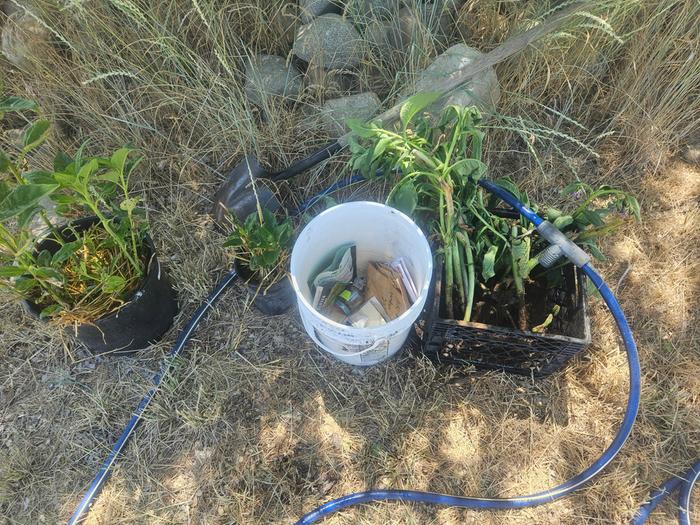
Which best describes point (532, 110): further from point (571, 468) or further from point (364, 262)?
point (571, 468)

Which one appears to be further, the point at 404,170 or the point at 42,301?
the point at 42,301

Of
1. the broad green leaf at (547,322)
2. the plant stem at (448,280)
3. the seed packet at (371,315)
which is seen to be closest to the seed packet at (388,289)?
Answer: the seed packet at (371,315)

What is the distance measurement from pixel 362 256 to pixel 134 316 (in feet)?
2.16

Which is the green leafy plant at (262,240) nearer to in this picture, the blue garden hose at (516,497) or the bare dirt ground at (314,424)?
the bare dirt ground at (314,424)

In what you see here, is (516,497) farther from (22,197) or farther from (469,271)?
(22,197)

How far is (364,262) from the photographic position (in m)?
1.46

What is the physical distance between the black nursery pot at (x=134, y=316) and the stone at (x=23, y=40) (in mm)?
708

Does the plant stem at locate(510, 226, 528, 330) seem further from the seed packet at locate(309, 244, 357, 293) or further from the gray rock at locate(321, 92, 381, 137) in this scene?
the gray rock at locate(321, 92, 381, 137)

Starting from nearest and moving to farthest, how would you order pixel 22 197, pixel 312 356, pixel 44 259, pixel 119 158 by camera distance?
pixel 22 197 → pixel 119 158 → pixel 44 259 → pixel 312 356

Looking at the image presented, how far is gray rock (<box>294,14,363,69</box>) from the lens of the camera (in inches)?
63.7

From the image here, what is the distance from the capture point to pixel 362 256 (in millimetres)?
1445

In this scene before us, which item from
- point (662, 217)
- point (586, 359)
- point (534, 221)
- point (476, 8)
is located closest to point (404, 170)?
point (534, 221)

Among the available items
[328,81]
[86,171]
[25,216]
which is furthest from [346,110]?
[25,216]

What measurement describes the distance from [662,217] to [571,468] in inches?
35.3
